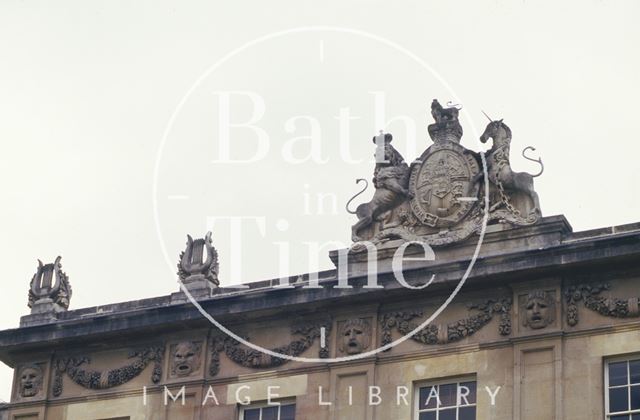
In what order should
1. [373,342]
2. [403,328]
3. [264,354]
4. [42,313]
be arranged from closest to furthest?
1. [403,328]
2. [373,342]
3. [264,354]
4. [42,313]

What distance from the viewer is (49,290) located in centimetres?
4612

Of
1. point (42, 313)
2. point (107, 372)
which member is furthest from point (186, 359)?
point (42, 313)

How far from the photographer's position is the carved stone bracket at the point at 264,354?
4241 cm

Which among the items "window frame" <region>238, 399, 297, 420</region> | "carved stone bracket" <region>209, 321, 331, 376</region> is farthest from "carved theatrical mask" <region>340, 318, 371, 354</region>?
"window frame" <region>238, 399, 297, 420</region>

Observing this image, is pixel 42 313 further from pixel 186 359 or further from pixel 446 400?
pixel 446 400

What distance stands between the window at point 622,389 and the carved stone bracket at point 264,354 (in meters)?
6.67

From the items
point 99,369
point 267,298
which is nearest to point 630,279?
point 267,298

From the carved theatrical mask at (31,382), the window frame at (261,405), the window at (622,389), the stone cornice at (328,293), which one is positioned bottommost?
the window at (622,389)

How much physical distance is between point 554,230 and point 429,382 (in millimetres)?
4301

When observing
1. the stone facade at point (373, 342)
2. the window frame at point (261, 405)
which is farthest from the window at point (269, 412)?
the stone facade at point (373, 342)

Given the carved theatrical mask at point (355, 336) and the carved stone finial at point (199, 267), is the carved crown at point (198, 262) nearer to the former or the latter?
the carved stone finial at point (199, 267)

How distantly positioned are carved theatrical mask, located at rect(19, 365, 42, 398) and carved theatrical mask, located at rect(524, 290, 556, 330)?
12486 mm

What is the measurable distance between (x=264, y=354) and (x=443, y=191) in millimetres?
5566

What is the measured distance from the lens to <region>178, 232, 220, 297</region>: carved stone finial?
145 ft
